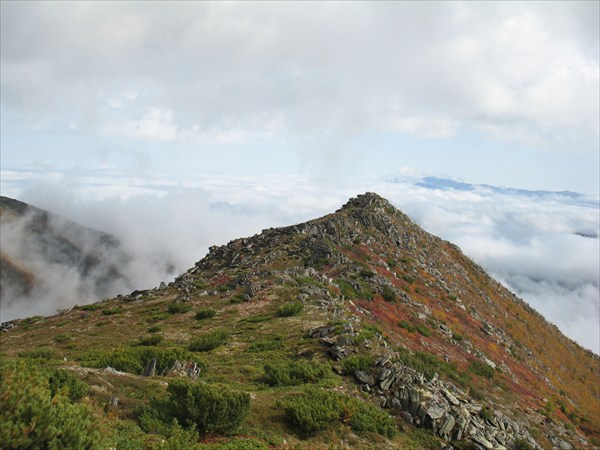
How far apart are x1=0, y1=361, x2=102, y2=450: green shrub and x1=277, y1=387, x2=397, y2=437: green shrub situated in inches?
293

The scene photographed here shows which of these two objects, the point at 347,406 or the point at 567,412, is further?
the point at 567,412

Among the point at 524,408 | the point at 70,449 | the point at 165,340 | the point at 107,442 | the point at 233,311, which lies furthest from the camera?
the point at 233,311

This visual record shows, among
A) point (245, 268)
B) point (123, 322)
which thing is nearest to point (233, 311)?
point (123, 322)

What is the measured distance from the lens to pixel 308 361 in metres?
22.1

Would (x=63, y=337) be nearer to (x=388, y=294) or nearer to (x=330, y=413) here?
(x=330, y=413)

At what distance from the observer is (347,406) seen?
15516mm

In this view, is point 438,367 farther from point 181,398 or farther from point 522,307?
point 522,307

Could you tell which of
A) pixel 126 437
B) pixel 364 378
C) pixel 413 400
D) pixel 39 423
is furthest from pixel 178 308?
pixel 39 423

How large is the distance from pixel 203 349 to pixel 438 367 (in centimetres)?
1675

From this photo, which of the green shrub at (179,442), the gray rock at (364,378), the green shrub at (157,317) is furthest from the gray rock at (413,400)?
the green shrub at (157,317)

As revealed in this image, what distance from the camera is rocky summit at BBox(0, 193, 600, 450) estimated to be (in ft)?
42.3

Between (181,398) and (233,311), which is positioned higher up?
(181,398)

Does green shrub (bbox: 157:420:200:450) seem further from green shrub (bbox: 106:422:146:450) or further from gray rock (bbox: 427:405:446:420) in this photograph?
gray rock (bbox: 427:405:446:420)

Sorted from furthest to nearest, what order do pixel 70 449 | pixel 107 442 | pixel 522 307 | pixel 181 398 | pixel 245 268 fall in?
pixel 522 307, pixel 245 268, pixel 181 398, pixel 107 442, pixel 70 449
